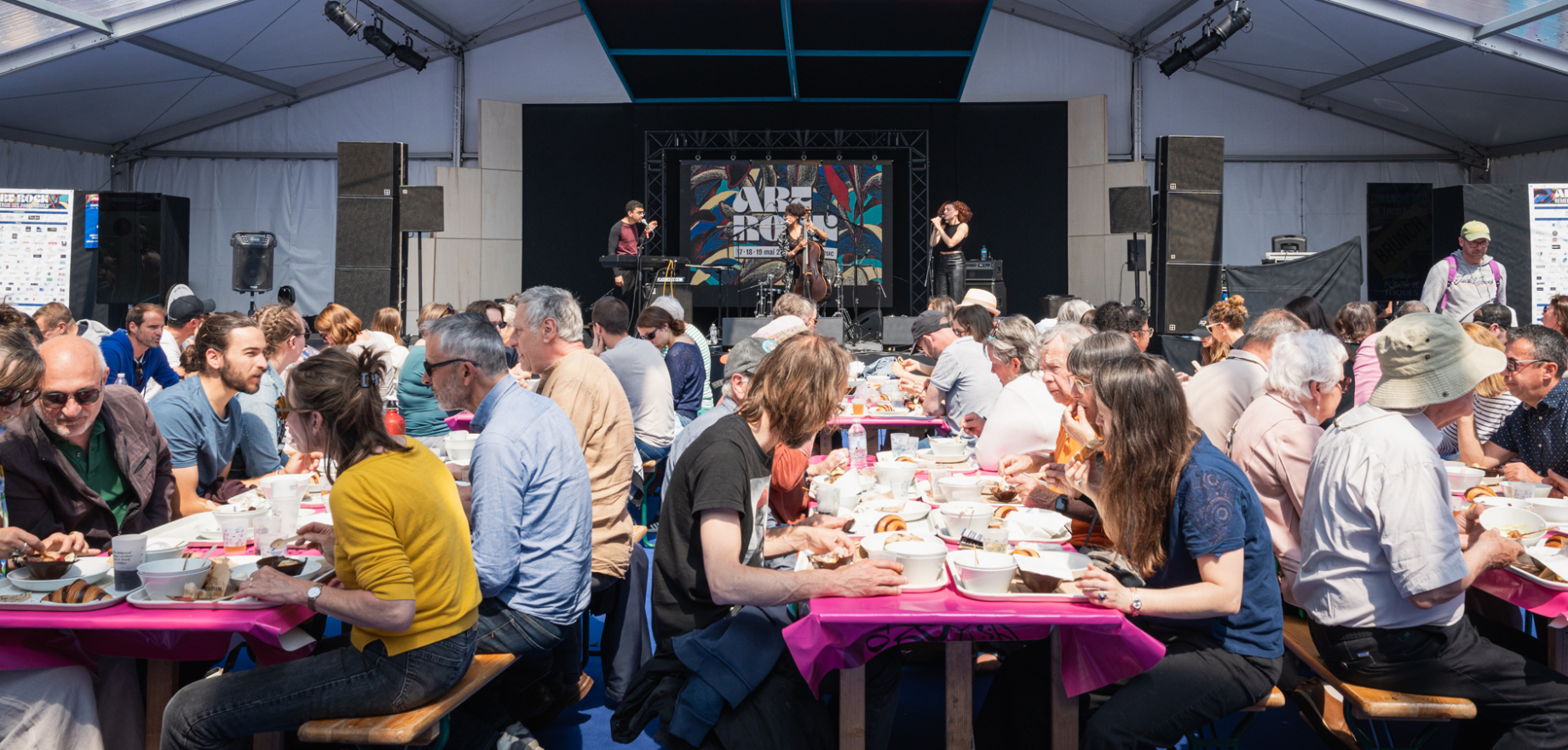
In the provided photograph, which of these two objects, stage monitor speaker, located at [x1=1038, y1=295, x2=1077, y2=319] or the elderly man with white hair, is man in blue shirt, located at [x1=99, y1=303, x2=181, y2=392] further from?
stage monitor speaker, located at [x1=1038, y1=295, x2=1077, y2=319]

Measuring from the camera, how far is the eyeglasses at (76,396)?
2.54 metres

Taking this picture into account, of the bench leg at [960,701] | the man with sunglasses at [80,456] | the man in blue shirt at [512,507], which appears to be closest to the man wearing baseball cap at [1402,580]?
the bench leg at [960,701]

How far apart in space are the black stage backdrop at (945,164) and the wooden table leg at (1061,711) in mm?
10763

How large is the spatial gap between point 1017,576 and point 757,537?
0.61 meters

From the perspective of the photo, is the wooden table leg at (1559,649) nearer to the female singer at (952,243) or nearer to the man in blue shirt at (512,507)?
the man in blue shirt at (512,507)

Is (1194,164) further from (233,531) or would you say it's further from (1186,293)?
(233,531)

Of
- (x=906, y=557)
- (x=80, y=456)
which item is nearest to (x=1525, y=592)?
(x=906, y=557)

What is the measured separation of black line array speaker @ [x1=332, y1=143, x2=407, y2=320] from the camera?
35.1 feet

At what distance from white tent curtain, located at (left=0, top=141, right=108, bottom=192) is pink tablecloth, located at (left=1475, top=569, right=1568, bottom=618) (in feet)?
49.1

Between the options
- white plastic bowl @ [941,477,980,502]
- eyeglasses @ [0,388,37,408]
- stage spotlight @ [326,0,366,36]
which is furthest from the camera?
stage spotlight @ [326,0,366,36]

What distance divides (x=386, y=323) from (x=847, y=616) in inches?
209

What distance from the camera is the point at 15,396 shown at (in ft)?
7.69

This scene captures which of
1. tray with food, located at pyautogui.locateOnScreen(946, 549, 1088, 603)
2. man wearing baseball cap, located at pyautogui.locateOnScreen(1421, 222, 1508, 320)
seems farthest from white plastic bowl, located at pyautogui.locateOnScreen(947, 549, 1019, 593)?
man wearing baseball cap, located at pyautogui.locateOnScreen(1421, 222, 1508, 320)

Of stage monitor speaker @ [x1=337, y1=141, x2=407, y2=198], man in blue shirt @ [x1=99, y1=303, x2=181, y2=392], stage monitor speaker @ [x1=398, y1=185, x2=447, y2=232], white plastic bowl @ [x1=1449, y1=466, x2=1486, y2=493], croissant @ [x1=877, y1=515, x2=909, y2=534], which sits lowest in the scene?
croissant @ [x1=877, y1=515, x2=909, y2=534]
